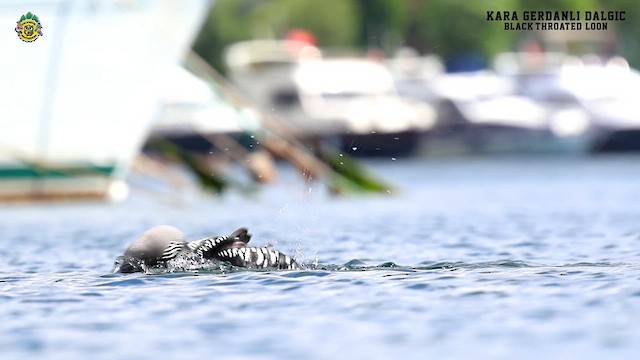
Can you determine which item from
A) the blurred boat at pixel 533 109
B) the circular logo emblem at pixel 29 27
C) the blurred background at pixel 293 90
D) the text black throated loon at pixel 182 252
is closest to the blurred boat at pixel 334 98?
the blurred background at pixel 293 90

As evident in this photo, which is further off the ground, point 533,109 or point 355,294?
point 533,109

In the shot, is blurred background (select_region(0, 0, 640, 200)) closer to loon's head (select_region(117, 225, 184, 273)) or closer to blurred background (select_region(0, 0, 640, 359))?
blurred background (select_region(0, 0, 640, 359))

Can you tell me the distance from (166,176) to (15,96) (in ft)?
12.2

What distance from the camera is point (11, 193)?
31000 millimetres

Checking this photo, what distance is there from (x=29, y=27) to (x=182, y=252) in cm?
1616

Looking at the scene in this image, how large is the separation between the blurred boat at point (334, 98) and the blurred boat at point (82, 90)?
29798mm

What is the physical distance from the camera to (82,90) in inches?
1196

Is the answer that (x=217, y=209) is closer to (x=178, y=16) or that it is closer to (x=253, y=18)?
(x=178, y=16)

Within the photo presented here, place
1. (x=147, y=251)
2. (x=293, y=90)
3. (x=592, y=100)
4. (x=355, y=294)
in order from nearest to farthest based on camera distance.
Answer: (x=355, y=294) → (x=147, y=251) → (x=592, y=100) → (x=293, y=90)

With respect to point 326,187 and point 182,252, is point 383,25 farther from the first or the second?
point 182,252

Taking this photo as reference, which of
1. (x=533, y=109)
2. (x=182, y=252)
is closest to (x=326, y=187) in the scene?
(x=182, y=252)

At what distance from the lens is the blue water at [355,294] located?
10.7m

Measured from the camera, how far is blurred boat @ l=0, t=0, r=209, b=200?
30094mm

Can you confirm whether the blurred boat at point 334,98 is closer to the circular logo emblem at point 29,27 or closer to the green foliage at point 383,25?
the green foliage at point 383,25
